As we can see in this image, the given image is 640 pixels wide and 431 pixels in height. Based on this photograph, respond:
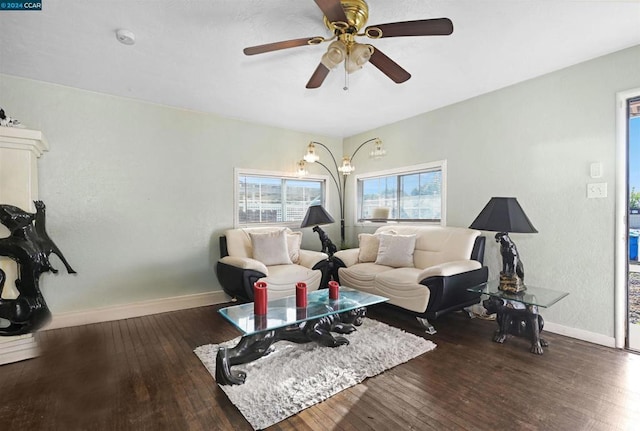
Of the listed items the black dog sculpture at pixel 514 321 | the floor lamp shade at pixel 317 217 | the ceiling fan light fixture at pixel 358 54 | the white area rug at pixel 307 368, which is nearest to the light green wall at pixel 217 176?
the black dog sculpture at pixel 514 321

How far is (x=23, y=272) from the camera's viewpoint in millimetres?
2406

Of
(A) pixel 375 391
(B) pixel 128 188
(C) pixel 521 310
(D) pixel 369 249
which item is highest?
(B) pixel 128 188

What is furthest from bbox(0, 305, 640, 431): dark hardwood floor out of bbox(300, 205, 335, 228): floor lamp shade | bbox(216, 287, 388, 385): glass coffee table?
bbox(300, 205, 335, 228): floor lamp shade

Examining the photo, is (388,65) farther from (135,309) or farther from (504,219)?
(135,309)

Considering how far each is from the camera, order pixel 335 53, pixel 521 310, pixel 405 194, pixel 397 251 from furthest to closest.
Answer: pixel 405 194, pixel 397 251, pixel 521 310, pixel 335 53

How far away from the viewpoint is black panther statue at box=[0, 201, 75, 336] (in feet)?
7.64

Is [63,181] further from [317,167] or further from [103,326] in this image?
[317,167]

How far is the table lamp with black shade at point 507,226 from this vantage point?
2.56 meters

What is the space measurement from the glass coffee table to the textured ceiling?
2.11m

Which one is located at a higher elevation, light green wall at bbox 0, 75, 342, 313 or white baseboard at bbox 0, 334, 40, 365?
light green wall at bbox 0, 75, 342, 313

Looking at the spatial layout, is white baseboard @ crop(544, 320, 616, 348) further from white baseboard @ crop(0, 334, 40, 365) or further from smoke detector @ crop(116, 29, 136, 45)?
white baseboard @ crop(0, 334, 40, 365)

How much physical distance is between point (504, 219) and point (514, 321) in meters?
0.94

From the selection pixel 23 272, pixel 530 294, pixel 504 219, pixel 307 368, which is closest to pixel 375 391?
pixel 307 368

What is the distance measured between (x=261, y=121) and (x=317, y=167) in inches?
48.1
